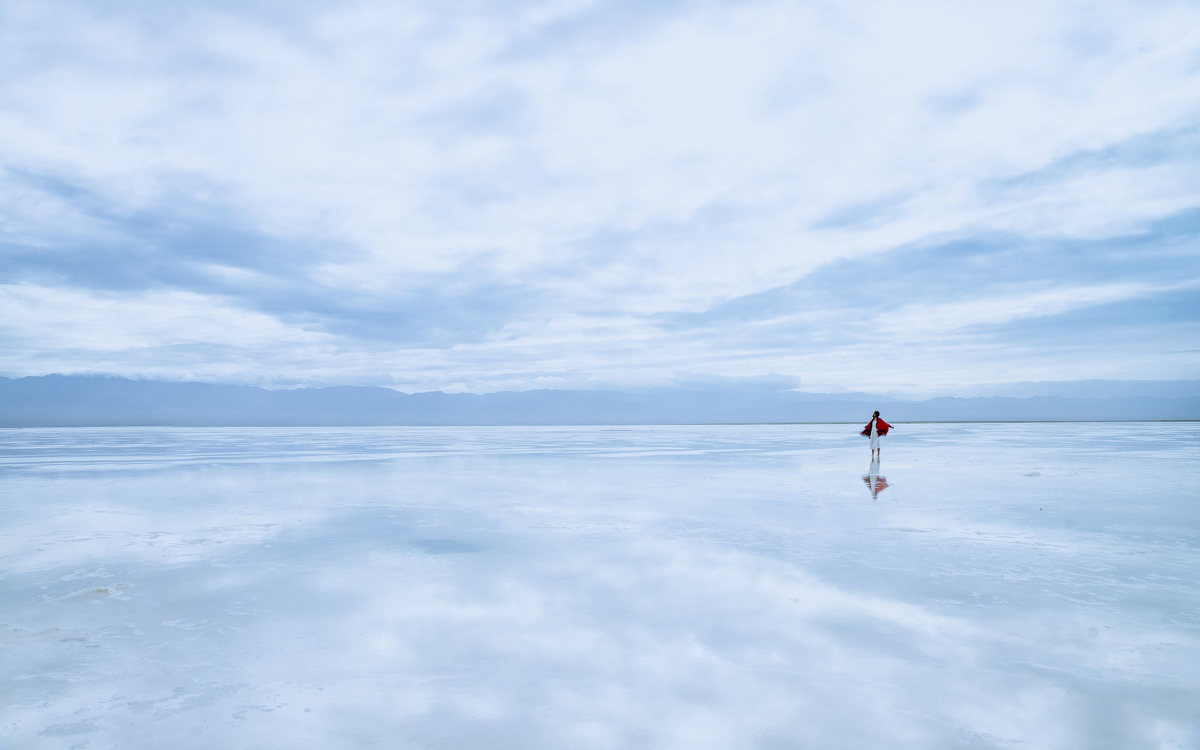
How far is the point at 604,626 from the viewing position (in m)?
5.43

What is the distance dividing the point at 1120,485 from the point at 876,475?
5063mm

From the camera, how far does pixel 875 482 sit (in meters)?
16.0

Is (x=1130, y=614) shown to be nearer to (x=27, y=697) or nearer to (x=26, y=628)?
(x=27, y=697)

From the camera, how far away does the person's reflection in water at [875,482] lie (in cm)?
1409

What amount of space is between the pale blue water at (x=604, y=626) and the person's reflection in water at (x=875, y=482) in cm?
197

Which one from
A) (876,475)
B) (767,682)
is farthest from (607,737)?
(876,475)

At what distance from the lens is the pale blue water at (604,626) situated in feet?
12.3

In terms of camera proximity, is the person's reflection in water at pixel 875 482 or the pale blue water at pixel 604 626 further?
the person's reflection in water at pixel 875 482

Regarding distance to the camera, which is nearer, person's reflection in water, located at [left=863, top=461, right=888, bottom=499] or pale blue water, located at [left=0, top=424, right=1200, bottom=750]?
pale blue water, located at [left=0, top=424, right=1200, bottom=750]

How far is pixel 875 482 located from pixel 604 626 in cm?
1236

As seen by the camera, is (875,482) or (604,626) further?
(875,482)

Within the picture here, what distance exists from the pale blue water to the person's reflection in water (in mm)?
1973

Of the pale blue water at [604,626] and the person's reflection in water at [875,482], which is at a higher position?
the person's reflection in water at [875,482]

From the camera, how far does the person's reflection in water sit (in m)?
14.1
